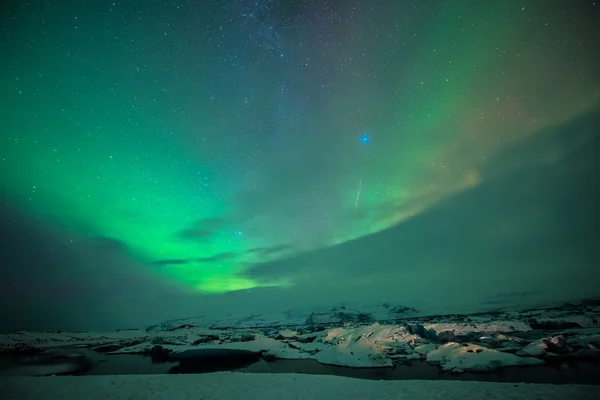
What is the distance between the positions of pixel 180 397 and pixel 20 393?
11333 mm

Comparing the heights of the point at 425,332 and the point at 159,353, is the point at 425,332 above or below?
above

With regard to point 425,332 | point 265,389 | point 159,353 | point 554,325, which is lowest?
point 554,325

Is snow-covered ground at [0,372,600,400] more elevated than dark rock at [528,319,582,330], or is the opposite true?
snow-covered ground at [0,372,600,400]

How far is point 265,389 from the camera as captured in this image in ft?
59.3

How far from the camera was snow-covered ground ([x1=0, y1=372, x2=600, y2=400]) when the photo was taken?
15.3m

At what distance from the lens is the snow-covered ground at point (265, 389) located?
15.3 metres

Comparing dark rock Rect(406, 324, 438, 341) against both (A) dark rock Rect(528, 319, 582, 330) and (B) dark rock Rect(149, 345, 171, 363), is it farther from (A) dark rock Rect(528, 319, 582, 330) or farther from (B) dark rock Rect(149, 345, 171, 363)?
(B) dark rock Rect(149, 345, 171, 363)

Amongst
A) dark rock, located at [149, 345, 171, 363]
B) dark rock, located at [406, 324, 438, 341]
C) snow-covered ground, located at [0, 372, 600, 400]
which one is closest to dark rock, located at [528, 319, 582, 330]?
dark rock, located at [406, 324, 438, 341]

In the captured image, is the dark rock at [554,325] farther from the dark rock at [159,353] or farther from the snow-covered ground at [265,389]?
the dark rock at [159,353]

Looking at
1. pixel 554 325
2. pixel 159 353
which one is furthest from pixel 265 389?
pixel 554 325

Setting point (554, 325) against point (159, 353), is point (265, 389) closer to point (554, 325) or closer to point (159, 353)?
point (159, 353)

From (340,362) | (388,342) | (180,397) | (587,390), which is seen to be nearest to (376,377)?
(340,362)

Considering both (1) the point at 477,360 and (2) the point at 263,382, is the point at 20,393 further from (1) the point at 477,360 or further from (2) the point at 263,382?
(1) the point at 477,360

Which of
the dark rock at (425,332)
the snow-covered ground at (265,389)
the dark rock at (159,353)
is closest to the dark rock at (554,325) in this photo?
the dark rock at (425,332)
